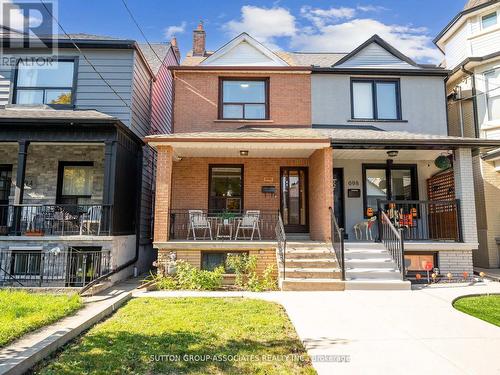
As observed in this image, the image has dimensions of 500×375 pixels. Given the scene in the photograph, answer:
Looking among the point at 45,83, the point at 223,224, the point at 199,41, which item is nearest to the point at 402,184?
the point at 223,224

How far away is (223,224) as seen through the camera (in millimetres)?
10750

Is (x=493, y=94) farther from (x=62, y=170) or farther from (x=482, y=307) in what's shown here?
(x=62, y=170)

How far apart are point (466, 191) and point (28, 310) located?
35.8ft

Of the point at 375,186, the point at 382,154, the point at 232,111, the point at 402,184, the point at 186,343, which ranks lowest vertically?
the point at 186,343

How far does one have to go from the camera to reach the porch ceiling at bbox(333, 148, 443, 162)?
10.6 metres

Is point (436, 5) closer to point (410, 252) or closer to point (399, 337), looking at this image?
point (410, 252)

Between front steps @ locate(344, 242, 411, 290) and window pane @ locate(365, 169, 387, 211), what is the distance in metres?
2.54

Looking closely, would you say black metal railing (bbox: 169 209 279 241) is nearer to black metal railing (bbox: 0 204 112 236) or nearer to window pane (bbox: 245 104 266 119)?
black metal railing (bbox: 0 204 112 236)

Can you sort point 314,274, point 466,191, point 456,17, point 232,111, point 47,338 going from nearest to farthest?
1. point 47,338
2. point 314,274
3. point 466,191
4. point 232,111
5. point 456,17

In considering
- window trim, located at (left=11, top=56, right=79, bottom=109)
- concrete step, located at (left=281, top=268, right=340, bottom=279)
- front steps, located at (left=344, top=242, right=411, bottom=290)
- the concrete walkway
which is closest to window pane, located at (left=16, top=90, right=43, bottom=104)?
window trim, located at (left=11, top=56, right=79, bottom=109)

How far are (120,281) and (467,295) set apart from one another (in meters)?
8.65

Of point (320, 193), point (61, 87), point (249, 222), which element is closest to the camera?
point (320, 193)

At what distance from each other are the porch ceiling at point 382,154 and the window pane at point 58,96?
9116 millimetres

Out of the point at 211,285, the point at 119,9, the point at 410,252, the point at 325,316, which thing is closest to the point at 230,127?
the point at 119,9
